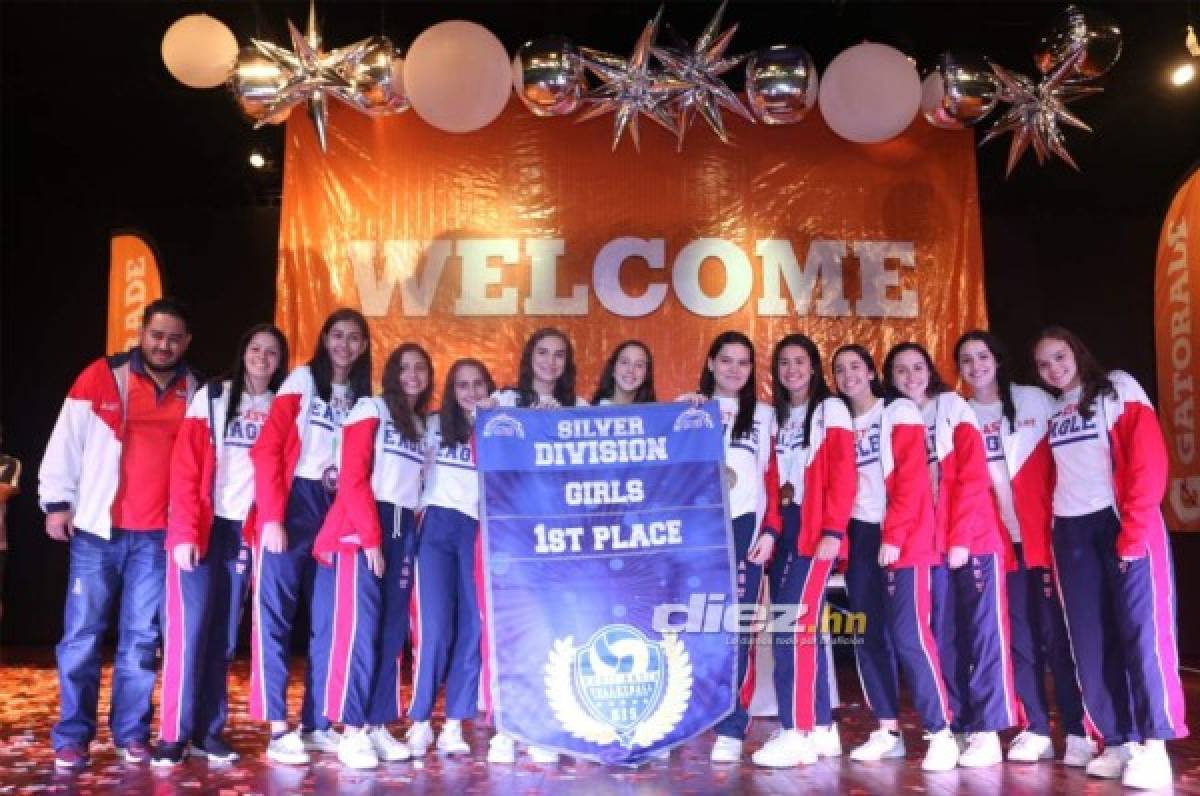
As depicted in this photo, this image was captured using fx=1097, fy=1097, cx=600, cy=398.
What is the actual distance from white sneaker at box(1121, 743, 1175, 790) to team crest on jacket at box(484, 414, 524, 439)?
2320mm

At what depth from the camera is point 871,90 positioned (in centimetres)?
531

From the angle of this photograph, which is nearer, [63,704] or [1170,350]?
[63,704]

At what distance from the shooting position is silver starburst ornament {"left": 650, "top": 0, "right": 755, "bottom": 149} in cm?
509

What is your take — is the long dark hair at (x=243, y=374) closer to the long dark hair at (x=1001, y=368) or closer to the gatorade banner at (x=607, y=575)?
the gatorade banner at (x=607, y=575)

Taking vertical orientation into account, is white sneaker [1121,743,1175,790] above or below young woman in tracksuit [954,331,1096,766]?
below

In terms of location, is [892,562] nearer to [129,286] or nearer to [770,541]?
[770,541]

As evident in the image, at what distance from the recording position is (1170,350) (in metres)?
6.22

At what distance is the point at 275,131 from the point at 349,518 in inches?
163

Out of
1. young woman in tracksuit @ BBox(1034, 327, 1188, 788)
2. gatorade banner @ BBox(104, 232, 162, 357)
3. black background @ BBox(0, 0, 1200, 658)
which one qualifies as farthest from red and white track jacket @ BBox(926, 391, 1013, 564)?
gatorade banner @ BBox(104, 232, 162, 357)

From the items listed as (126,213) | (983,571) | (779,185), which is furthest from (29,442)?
(983,571)

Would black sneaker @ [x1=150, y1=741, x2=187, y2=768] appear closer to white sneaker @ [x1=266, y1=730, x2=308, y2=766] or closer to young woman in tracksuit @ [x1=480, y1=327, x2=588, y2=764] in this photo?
white sneaker @ [x1=266, y1=730, x2=308, y2=766]

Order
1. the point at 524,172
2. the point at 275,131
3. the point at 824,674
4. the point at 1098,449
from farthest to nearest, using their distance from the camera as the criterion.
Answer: the point at 275,131 < the point at 524,172 < the point at 824,674 < the point at 1098,449

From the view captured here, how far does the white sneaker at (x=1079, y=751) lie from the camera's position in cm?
394

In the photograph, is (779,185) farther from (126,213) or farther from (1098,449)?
(126,213)
